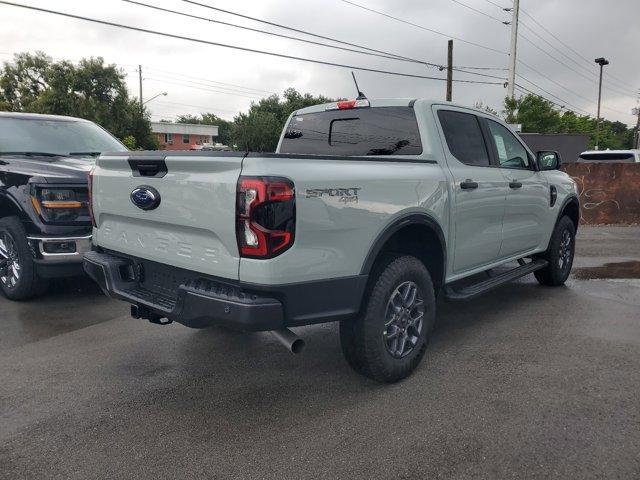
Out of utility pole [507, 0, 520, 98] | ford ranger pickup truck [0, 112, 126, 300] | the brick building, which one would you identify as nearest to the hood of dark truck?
ford ranger pickup truck [0, 112, 126, 300]

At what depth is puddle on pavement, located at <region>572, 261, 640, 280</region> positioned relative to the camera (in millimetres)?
7039

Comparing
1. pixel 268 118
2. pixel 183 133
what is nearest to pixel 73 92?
pixel 268 118

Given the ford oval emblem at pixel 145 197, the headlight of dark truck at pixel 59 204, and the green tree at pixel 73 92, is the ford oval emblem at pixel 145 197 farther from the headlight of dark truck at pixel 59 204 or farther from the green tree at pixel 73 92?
the green tree at pixel 73 92

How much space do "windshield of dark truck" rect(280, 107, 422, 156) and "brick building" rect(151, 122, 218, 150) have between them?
239ft

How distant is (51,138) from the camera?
6.30 meters

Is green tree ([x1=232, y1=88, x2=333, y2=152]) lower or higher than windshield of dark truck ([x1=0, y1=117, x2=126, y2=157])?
higher

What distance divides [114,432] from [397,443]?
5.15 feet

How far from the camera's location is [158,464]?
2.66 metres

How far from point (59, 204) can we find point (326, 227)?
3.42m

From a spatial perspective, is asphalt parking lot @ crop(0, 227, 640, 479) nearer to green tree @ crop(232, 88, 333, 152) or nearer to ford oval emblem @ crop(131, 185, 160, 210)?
ford oval emblem @ crop(131, 185, 160, 210)

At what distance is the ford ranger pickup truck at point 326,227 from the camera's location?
2752mm

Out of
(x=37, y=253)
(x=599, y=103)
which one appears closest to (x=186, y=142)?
(x=599, y=103)

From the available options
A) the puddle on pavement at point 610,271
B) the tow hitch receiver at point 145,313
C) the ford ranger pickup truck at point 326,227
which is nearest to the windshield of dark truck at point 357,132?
the ford ranger pickup truck at point 326,227

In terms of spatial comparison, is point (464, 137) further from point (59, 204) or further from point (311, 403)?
point (59, 204)
